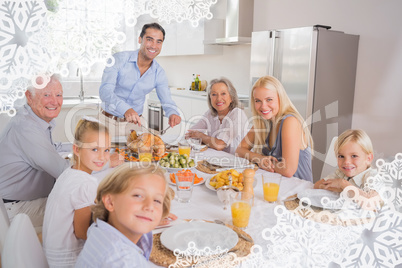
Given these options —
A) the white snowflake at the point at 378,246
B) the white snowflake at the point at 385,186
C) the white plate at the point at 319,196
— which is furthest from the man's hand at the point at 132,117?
the white snowflake at the point at 378,246

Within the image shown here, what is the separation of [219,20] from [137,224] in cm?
348

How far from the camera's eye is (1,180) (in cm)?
140

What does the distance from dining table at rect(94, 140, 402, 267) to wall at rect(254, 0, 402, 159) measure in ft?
5.70

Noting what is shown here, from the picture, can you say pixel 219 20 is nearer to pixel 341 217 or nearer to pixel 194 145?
pixel 194 145

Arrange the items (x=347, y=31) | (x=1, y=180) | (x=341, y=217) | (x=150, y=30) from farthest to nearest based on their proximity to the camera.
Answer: (x=347, y=31)
(x=150, y=30)
(x=1, y=180)
(x=341, y=217)

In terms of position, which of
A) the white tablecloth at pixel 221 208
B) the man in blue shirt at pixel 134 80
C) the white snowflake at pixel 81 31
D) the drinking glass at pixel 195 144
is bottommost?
the white tablecloth at pixel 221 208

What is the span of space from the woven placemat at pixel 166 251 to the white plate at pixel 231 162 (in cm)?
69

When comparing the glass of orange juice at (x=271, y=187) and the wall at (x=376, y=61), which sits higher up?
the wall at (x=376, y=61)

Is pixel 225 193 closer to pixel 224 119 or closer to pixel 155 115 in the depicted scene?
pixel 224 119

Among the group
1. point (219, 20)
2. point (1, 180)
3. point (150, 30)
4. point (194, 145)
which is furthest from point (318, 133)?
point (1, 180)

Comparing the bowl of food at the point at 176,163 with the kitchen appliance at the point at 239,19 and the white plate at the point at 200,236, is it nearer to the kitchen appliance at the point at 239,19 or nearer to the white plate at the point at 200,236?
the white plate at the point at 200,236

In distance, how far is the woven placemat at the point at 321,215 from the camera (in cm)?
97

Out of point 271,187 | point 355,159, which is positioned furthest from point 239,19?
point 271,187

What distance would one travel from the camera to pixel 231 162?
1.63m
